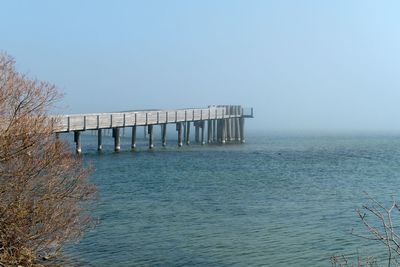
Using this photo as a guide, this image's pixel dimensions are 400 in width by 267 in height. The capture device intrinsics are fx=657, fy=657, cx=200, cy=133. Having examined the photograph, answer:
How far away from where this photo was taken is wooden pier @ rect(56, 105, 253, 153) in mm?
49781

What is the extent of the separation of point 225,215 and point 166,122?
4390cm

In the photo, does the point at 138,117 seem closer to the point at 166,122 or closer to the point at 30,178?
the point at 166,122

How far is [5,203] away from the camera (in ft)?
41.2

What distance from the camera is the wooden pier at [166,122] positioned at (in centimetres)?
4978

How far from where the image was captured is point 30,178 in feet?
42.0

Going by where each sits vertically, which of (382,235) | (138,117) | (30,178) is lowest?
(382,235)

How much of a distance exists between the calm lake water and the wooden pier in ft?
21.0

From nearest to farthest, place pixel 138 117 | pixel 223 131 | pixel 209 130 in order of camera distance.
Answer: pixel 138 117 → pixel 209 130 → pixel 223 131

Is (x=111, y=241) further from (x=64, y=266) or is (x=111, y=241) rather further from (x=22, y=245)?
(x=22, y=245)

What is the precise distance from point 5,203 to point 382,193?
2206 cm

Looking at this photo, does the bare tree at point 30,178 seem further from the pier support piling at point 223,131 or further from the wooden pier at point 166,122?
the pier support piling at point 223,131

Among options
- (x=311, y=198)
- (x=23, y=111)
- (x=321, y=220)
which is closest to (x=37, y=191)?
(x=23, y=111)

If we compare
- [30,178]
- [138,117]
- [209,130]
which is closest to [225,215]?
[30,178]

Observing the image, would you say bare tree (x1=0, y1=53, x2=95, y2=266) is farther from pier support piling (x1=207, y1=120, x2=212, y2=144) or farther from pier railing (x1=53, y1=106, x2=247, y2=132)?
pier support piling (x1=207, y1=120, x2=212, y2=144)
